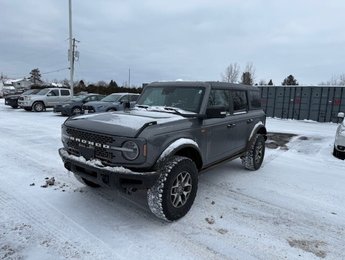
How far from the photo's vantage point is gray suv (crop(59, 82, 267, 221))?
340 centimetres

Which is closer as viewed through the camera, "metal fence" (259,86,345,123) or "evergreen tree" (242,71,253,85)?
A: "metal fence" (259,86,345,123)

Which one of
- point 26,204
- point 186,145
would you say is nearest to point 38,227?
point 26,204

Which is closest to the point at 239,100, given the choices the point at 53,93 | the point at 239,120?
the point at 239,120

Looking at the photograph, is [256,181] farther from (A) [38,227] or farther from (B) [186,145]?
(A) [38,227]

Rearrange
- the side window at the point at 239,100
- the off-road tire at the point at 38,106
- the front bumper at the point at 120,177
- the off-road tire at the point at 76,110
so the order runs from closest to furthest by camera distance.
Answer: the front bumper at the point at 120,177 < the side window at the point at 239,100 < the off-road tire at the point at 76,110 < the off-road tire at the point at 38,106

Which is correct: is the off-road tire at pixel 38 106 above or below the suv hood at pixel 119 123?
below

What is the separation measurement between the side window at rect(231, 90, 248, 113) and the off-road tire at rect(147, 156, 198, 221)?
201 cm

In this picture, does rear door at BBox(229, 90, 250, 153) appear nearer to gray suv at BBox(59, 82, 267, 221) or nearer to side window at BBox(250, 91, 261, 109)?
gray suv at BBox(59, 82, 267, 221)

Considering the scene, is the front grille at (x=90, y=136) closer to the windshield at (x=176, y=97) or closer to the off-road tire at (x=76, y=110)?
the windshield at (x=176, y=97)

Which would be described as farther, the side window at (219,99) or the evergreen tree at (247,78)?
the evergreen tree at (247,78)

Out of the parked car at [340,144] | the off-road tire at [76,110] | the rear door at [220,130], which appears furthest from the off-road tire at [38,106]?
the parked car at [340,144]

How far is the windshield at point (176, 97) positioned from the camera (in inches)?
179

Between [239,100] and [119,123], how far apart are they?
9.50 ft

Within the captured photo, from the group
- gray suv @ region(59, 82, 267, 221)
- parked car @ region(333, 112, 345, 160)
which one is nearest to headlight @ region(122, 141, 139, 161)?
gray suv @ region(59, 82, 267, 221)
